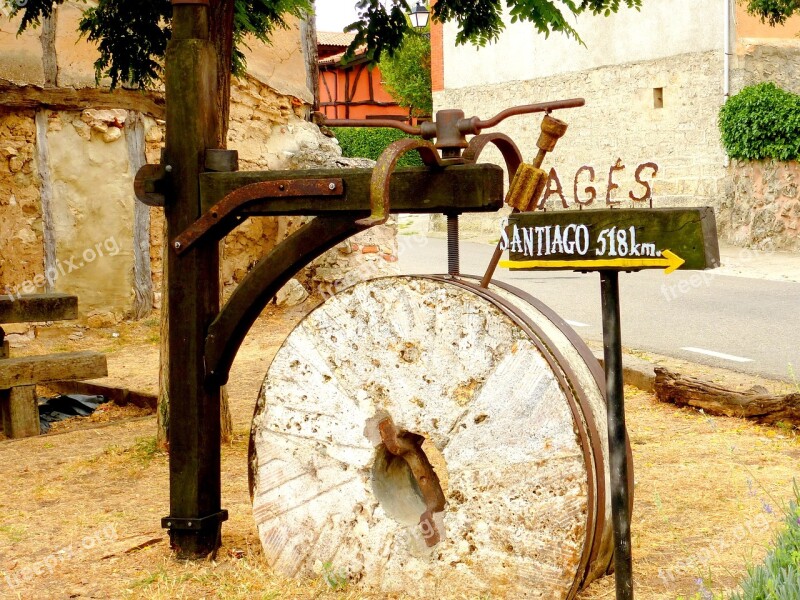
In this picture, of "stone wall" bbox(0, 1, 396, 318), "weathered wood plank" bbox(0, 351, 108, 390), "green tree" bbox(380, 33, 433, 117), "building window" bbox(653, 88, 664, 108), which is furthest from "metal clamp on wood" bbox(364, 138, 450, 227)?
"green tree" bbox(380, 33, 433, 117)

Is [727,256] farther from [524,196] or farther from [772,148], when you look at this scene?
[524,196]

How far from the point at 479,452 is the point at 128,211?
7.79 meters

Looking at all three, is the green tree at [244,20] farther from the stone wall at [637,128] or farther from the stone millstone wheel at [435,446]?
the stone wall at [637,128]

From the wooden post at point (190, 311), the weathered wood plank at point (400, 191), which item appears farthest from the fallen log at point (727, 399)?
the wooden post at point (190, 311)

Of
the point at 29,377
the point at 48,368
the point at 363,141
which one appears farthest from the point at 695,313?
the point at 363,141

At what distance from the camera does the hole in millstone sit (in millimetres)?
3006

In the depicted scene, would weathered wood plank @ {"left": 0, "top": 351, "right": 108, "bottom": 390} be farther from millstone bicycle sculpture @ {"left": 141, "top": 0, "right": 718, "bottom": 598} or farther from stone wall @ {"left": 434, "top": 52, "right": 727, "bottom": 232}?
stone wall @ {"left": 434, "top": 52, "right": 727, "bottom": 232}

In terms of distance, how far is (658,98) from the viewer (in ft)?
59.1

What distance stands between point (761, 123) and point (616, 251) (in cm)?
1375

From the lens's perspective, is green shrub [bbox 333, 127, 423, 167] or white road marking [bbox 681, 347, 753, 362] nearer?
white road marking [bbox 681, 347, 753, 362]

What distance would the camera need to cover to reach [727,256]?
48.9ft

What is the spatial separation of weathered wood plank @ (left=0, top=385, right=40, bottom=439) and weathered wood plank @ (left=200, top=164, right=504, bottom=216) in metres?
3.27

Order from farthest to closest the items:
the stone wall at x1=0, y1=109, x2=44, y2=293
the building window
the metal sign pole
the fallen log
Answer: the building window
the stone wall at x1=0, y1=109, x2=44, y2=293
the fallen log
the metal sign pole

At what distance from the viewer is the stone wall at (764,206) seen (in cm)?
1479
